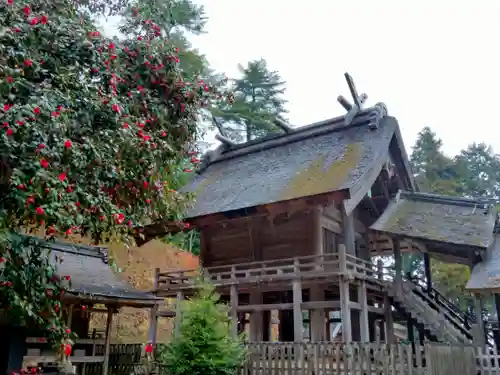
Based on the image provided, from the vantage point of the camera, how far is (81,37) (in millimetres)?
7414

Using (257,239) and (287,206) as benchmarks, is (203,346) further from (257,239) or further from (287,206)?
(257,239)

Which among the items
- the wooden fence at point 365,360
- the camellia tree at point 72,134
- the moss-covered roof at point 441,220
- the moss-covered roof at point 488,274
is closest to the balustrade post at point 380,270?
the moss-covered roof at point 441,220

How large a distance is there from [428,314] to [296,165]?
23.1 feet

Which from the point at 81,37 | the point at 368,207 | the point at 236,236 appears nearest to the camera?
the point at 81,37

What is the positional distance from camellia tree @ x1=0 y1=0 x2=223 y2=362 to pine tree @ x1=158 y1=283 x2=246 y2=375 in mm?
2417

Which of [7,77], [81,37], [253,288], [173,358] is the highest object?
[81,37]

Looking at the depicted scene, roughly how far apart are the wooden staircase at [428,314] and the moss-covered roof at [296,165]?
14.0 feet

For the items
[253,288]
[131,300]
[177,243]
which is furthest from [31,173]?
[177,243]

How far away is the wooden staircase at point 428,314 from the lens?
44.7ft

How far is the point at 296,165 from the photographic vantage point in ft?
58.8

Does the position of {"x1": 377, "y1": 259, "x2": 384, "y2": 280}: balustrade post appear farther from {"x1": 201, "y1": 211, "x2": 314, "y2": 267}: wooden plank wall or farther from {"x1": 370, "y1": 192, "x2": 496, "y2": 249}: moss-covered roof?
{"x1": 201, "y1": 211, "x2": 314, "y2": 267}: wooden plank wall

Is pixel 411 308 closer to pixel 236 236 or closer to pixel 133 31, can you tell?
pixel 236 236

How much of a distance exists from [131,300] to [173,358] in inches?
127

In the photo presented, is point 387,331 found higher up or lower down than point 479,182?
lower down
